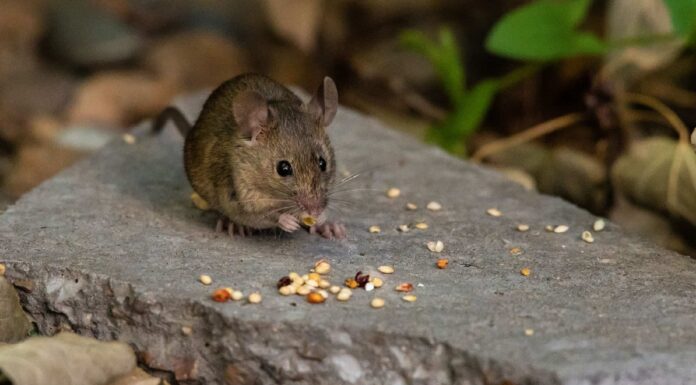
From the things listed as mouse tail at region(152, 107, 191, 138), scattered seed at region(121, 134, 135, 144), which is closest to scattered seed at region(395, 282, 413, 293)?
mouse tail at region(152, 107, 191, 138)

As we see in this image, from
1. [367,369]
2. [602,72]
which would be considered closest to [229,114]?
[367,369]

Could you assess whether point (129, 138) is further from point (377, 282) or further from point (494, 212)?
point (377, 282)

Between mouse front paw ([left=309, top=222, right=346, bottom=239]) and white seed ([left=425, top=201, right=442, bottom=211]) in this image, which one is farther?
white seed ([left=425, top=201, right=442, bottom=211])

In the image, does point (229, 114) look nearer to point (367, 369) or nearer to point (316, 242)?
point (316, 242)

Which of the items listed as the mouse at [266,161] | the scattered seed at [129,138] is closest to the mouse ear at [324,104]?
the mouse at [266,161]

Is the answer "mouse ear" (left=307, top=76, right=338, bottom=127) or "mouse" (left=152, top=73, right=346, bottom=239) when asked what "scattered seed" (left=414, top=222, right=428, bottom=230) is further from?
"mouse ear" (left=307, top=76, right=338, bottom=127)
